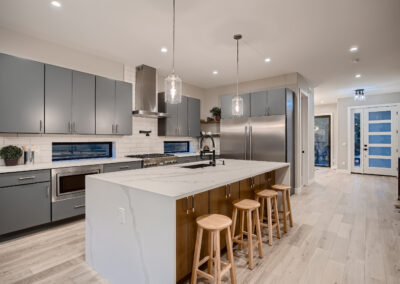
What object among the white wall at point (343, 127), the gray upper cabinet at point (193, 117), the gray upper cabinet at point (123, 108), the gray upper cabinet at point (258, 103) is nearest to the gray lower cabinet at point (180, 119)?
the gray upper cabinet at point (193, 117)

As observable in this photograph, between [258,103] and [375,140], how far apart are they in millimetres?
5262

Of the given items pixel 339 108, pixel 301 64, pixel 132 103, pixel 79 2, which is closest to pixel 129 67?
pixel 132 103

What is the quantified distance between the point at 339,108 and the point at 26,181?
9084mm

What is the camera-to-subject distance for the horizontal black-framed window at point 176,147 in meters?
5.54

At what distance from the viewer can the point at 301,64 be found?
4.41m

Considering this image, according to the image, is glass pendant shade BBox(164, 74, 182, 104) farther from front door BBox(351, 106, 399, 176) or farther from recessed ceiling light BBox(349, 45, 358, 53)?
front door BBox(351, 106, 399, 176)

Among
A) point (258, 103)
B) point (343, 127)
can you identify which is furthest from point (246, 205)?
point (343, 127)

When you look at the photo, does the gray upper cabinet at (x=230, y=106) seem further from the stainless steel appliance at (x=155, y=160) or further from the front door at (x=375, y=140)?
the front door at (x=375, y=140)

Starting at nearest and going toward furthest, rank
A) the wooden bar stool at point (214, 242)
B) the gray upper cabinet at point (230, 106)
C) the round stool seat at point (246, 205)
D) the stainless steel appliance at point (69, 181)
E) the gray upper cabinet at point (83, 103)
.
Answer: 1. the wooden bar stool at point (214, 242)
2. the round stool seat at point (246, 205)
3. the stainless steel appliance at point (69, 181)
4. the gray upper cabinet at point (83, 103)
5. the gray upper cabinet at point (230, 106)

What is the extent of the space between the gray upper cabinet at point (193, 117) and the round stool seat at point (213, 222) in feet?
12.6

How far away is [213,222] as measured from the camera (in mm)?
1764

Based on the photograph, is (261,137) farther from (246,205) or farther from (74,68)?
(74,68)

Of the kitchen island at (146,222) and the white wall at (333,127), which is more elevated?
the white wall at (333,127)

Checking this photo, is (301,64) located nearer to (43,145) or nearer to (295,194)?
(295,194)
